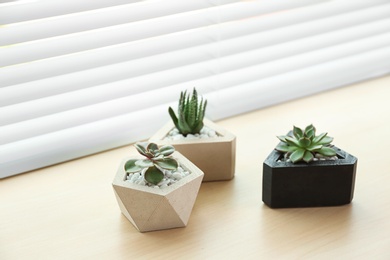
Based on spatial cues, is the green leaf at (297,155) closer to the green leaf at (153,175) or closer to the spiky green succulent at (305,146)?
the spiky green succulent at (305,146)

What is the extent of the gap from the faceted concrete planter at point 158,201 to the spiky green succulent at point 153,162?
18mm

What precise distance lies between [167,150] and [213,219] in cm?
14

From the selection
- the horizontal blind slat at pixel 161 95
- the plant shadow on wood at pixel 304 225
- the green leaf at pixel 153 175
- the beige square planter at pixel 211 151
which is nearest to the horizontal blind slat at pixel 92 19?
the horizontal blind slat at pixel 161 95

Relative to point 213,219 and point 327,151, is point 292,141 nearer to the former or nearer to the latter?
point 327,151

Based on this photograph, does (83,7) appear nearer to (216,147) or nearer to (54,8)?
(54,8)

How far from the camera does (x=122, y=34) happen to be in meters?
1.25

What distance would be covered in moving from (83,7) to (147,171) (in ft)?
1.20

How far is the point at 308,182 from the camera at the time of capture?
1064mm

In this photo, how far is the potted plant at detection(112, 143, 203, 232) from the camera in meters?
1.00

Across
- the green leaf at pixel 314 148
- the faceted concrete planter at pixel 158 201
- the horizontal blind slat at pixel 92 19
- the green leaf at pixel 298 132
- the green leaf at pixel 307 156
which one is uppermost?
the horizontal blind slat at pixel 92 19

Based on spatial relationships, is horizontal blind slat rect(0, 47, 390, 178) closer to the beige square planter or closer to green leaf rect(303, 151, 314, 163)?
the beige square planter

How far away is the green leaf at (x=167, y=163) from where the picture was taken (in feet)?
3.35

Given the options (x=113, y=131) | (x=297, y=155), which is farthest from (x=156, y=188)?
(x=113, y=131)

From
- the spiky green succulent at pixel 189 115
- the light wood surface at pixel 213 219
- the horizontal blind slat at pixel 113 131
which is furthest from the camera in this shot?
the horizontal blind slat at pixel 113 131
